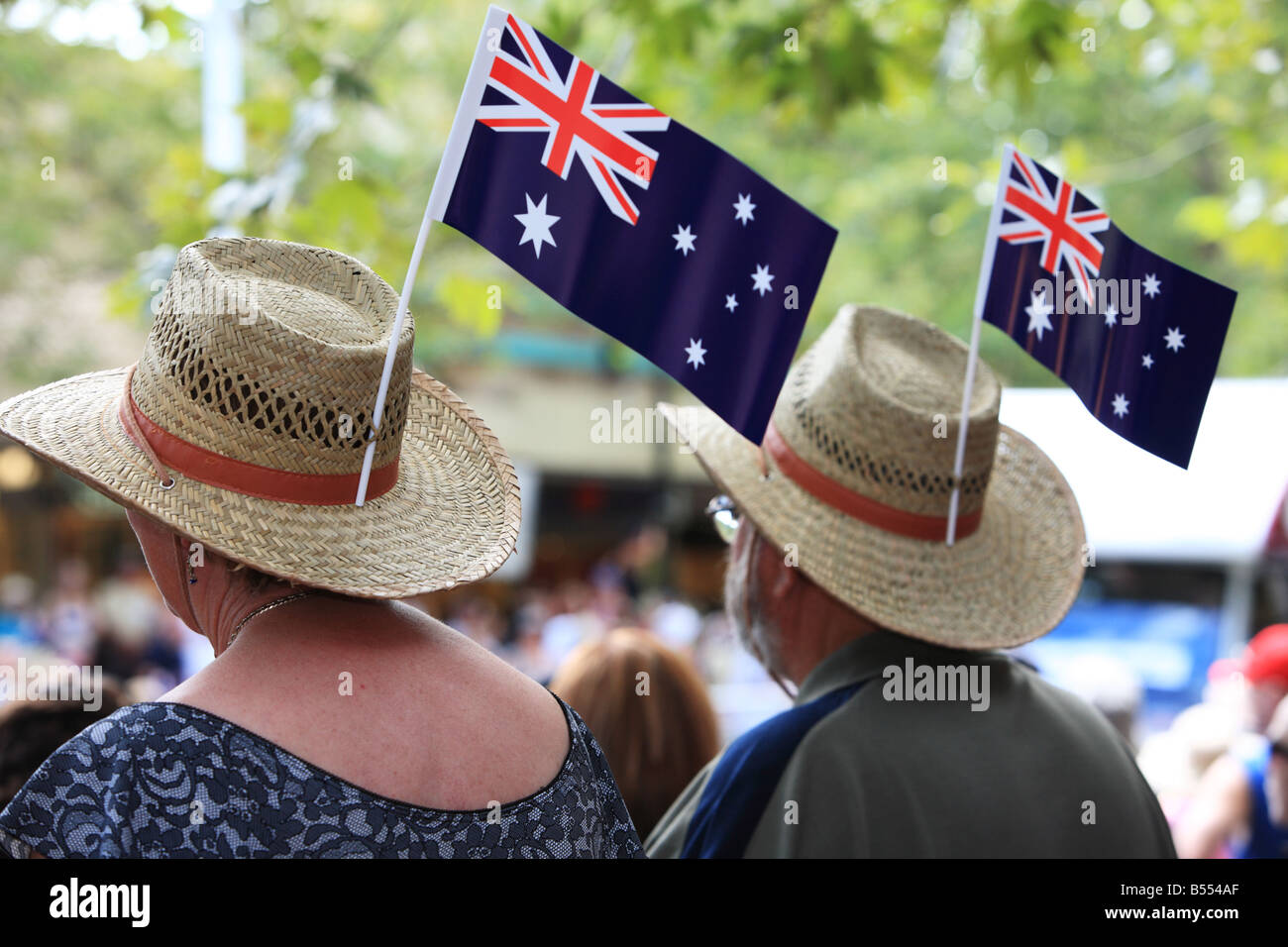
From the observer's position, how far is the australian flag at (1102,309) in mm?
2412

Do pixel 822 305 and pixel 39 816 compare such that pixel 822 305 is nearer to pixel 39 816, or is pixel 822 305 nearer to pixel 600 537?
pixel 600 537

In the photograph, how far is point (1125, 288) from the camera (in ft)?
8.39

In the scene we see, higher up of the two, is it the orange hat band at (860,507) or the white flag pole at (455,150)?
the white flag pole at (455,150)

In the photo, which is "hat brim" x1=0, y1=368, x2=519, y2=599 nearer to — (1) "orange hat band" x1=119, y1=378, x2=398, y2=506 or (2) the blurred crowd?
(1) "orange hat band" x1=119, y1=378, x2=398, y2=506

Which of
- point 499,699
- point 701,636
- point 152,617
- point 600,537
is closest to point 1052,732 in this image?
point 499,699

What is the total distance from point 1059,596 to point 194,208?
322 cm

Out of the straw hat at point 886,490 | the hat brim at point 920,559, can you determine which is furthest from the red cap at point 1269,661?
the straw hat at point 886,490

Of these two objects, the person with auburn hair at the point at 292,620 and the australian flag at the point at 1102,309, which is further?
the australian flag at the point at 1102,309

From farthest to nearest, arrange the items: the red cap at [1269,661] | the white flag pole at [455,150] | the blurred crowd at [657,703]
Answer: the red cap at [1269,661]
the blurred crowd at [657,703]
the white flag pole at [455,150]

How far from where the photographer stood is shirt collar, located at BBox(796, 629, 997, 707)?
7.64 ft

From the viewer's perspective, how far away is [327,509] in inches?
72.2

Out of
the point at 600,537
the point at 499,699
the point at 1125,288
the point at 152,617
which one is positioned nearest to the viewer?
the point at 499,699

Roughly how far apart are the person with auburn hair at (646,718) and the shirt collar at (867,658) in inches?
26.8

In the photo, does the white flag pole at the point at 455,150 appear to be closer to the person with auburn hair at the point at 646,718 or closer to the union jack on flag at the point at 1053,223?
the union jack on flag at the point at 1053,223
